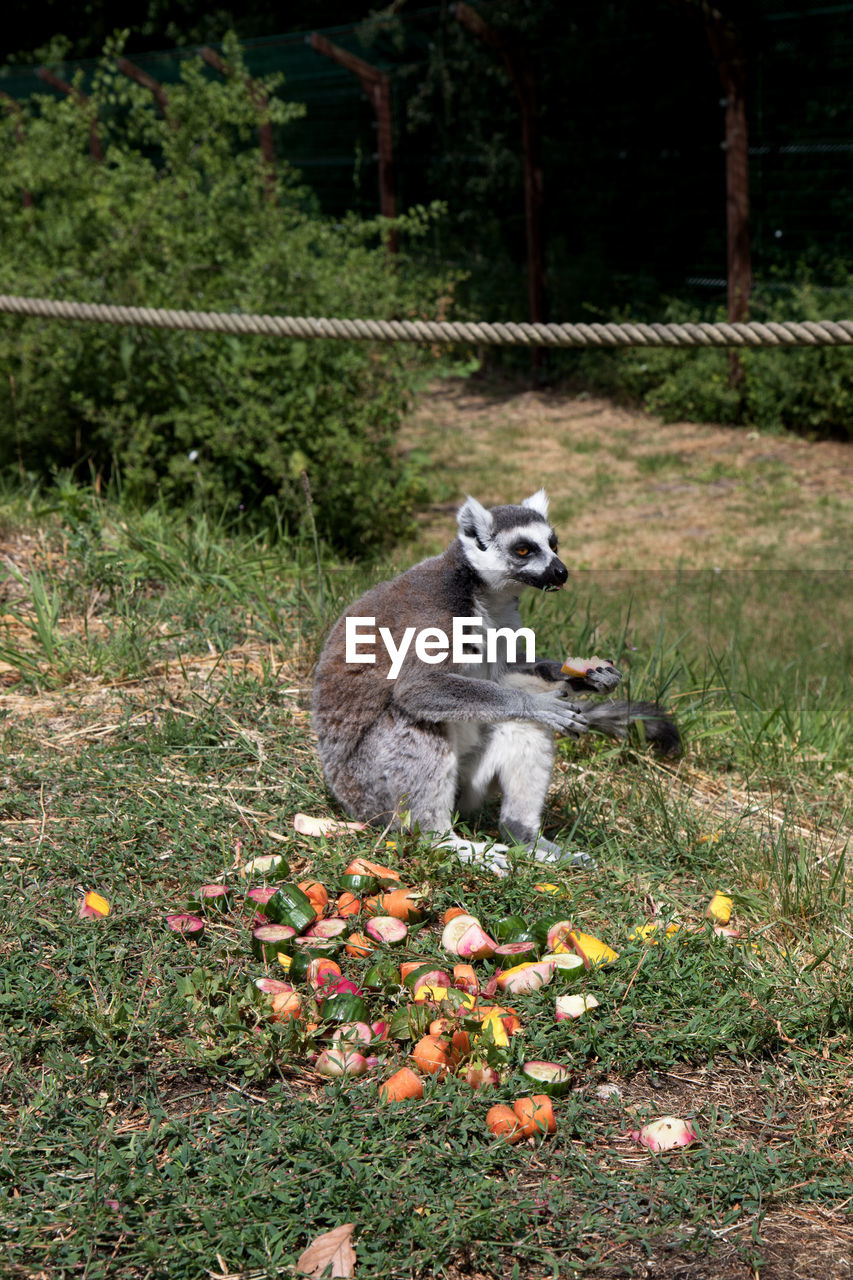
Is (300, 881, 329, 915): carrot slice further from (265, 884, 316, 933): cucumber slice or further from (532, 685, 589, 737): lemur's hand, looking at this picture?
(532, 685, 589, 737): lemur's hand

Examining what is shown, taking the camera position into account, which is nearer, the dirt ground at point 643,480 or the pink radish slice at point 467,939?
the pink radish slice at point 467,939

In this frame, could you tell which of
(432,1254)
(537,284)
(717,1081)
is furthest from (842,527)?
(432,1254)

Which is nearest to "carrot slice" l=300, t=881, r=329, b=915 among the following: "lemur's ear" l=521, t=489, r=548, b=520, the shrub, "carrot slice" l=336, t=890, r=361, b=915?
"carrot slice" l=336, t=890, r=361, b=915

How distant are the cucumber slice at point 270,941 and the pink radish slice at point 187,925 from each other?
15cm

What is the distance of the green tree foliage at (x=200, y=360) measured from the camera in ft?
21.0

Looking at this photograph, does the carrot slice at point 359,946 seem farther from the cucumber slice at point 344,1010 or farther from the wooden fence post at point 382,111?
the wooden fence post at point 382,111

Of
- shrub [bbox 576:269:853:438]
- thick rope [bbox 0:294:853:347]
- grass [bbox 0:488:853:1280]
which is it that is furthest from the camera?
shrub [bbox 576:269:853:438]

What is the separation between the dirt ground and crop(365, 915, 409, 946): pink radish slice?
4937 millimetres

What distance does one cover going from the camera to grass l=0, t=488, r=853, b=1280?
2066mm

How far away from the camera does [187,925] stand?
9.14ft

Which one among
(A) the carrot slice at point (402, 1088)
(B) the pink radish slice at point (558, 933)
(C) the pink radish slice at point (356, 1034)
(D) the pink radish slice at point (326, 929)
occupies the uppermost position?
(D) the pink radish slice at point (326, 929)

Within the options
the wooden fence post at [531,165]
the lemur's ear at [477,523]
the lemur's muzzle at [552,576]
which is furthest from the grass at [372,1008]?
the wooden fence post at [531,165]

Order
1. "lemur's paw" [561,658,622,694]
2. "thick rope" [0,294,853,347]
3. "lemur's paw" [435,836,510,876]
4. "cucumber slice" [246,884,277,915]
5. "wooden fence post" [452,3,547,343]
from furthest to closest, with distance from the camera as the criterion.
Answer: "wooden fence post" [452,3,547,343], "thick rope" [0,294,853,347], "lemur's paw" [561,658,622,694], "lemur's paw" [435,836,510,876], "cucumber slice" [246,884,277,915]

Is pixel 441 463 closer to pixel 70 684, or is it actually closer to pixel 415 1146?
pixel 70 684
